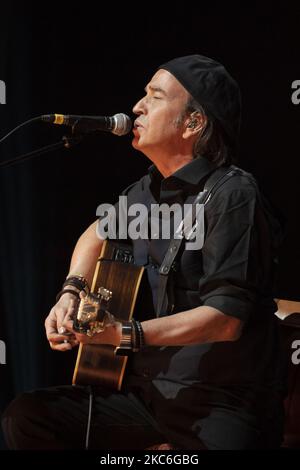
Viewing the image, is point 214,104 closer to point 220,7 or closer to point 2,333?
point 220,7

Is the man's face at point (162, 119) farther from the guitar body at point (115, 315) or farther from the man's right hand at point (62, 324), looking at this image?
the man's right hand at point (62, 324)

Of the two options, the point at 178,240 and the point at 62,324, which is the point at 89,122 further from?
the point at 62,324

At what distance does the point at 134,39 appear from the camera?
3467 mm

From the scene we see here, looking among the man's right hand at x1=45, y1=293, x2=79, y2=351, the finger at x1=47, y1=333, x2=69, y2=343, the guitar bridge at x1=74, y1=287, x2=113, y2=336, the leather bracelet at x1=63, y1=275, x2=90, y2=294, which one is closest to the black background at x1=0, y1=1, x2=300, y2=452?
the leather bracelet at x1=63, y1=275, x2=90, y2=294

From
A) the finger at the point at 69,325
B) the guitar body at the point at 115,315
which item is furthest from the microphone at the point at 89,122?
the finger at the point at 69,325

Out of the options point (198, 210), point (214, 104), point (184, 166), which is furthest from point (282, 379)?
point (214, 104)

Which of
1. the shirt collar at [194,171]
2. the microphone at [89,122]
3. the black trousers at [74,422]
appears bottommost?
the black trousers at [74,422]

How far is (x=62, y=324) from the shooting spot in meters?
2.27

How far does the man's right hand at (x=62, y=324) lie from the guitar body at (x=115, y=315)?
16 cm

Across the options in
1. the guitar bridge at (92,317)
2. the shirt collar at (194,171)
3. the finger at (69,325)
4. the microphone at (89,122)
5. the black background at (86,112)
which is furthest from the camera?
the black background at (86,112)

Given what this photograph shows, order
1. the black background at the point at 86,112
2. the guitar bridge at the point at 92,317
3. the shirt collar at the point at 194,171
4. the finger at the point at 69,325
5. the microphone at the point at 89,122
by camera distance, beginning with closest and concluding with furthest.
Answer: the guitar bridge at the point at 92,317, the finger at the point at 69,325, the microphone at the point at 89,122, the shirt collar at the point at 194,171, the black background at the point at 86,112

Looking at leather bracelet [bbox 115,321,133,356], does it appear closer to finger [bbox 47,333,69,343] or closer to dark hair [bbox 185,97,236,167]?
finger [bbox 47,333,69,343]

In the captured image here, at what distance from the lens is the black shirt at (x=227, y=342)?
7.22 feet

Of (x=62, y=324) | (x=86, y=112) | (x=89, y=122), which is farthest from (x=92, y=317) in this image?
(x=86, y=112)
